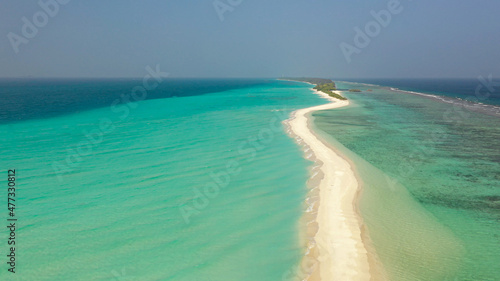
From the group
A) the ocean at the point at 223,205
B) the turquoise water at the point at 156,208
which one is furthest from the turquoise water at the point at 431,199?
Answer: the turquoise water at the point at 156,208

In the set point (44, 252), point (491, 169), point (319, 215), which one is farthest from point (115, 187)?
point (491, 169)

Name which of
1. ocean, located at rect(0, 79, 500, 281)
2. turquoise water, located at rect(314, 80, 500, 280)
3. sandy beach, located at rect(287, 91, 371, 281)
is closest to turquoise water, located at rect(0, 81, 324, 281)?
ocean, located at rect(0, 79, 500, 281)

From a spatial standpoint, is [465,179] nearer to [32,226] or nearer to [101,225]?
[101,225]

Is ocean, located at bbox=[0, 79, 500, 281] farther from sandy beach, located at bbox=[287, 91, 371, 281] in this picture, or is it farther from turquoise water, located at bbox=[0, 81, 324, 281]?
sandy beach, located at bbox=[287, 91, 371, 281]

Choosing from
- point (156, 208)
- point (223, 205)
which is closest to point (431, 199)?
point (223, 205)

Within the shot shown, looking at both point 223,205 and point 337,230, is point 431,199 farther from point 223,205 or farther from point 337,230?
point 223,205

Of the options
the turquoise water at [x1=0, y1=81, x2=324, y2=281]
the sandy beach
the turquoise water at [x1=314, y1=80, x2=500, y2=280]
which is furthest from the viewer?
the turquoise water at [x1=314, y1=80, x2=500, y2=280]
